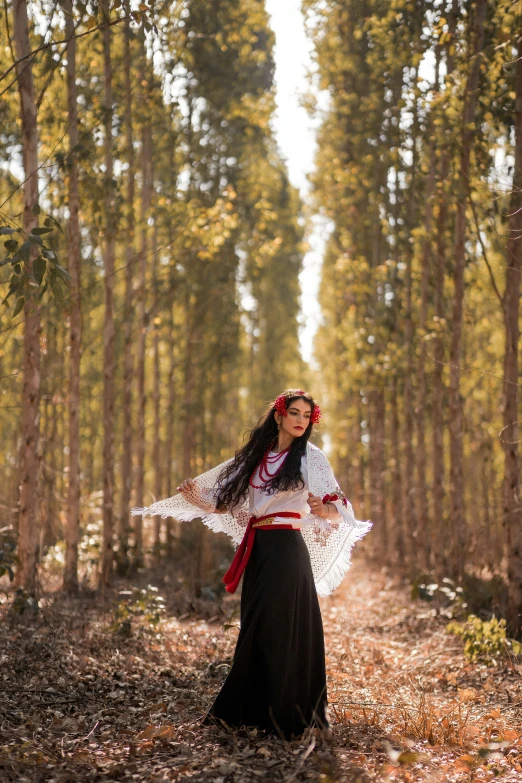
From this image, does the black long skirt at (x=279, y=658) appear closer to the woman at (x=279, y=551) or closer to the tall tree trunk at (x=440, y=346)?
the woman at (x=279, y=551)

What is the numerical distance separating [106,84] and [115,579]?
666 cm

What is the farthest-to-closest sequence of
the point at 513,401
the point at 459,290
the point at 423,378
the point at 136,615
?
the point at 423,378, the point at 459,290, the point at 136,615, the point at 513,401

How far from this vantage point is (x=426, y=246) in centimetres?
1299

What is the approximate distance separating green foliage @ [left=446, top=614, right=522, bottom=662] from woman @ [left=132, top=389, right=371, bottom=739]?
2.49 m

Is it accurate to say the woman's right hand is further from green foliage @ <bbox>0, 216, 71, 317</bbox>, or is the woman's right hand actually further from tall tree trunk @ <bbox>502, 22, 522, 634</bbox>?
tall tree trunk @ <bbox>502, 22, 522, 634</bbox>

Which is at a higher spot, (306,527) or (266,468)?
(266,468)

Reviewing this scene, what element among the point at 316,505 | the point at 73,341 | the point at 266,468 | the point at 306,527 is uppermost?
the point at 73,341

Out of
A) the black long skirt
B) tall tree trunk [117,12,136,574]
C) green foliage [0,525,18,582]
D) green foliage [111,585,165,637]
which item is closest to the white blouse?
the black long skirt

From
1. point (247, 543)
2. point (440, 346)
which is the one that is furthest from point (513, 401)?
point (440, 346)

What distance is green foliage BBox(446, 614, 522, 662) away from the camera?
734 cm

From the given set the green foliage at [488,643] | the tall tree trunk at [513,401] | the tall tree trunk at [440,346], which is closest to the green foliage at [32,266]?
the green foliage at [488,643]

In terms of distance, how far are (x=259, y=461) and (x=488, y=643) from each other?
3.40 m

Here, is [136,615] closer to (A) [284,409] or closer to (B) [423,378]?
(A) [284,409]

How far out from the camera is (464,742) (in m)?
5.07
